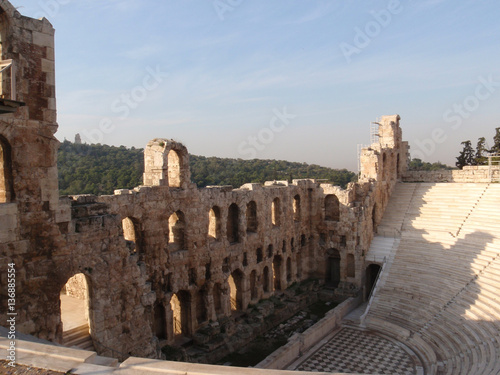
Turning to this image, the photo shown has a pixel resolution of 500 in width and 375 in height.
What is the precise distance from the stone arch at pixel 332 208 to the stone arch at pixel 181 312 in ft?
40.6

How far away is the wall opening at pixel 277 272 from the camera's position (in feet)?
76.8

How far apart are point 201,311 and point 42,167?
439 inches

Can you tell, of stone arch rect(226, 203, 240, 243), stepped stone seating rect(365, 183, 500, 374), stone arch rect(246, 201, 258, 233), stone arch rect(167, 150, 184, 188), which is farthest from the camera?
stone arch rect(246, 201, 258, 233)

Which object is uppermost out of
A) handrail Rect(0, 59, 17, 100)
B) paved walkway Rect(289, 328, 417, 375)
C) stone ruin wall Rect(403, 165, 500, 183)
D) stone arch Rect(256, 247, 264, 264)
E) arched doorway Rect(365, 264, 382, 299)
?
handrail Rect(0, 59, 17, 100)

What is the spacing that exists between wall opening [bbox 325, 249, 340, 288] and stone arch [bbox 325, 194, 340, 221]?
2.14m

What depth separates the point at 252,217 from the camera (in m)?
21.7

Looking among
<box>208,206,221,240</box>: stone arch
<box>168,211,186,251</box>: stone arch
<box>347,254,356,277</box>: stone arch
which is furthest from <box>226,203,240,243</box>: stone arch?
<box>347,254,356,277</box>: stone arch

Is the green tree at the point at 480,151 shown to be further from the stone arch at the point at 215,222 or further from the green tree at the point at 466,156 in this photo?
the stone arch at the point at 215,222

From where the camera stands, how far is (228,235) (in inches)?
821

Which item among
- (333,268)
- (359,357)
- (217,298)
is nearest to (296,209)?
(333,268)

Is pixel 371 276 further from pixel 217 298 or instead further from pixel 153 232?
pixel 153 232

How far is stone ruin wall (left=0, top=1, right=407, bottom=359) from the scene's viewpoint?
8672 millimetres

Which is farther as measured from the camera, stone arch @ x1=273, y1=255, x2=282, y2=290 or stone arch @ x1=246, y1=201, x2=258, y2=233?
stone arch @ x1=273, y1=255, x2=282, y2=290

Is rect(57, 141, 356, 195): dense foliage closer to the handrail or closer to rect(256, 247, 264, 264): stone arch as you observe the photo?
rect(256, 247, 264, 264): stone arch
